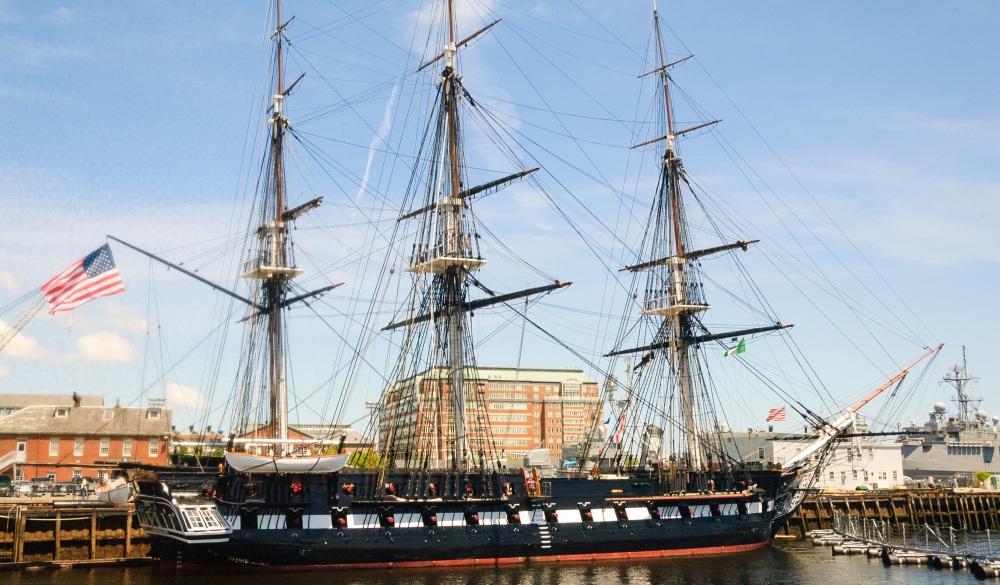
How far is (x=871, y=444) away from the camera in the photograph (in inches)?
3246

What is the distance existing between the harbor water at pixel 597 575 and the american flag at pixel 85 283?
1047cm

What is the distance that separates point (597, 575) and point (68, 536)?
22804 mm

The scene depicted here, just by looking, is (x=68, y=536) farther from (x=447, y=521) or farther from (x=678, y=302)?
(x=678, y=302)

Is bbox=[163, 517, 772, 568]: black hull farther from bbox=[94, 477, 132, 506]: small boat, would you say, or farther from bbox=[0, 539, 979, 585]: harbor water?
bbox=[94, 477, 132, 506]: small boat

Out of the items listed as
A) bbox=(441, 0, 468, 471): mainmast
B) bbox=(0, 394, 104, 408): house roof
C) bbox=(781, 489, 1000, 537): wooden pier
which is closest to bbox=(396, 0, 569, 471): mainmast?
bbox=(441, 0, 468, 471): mainmast

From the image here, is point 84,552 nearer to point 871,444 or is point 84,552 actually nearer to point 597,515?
point 597,515

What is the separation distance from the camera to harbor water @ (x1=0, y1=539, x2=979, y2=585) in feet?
113

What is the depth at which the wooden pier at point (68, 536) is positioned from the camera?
38.3 meters

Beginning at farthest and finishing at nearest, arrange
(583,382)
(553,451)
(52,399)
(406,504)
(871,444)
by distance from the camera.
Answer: (583,382), (553,451), (52,399), (871,444), (406,504)

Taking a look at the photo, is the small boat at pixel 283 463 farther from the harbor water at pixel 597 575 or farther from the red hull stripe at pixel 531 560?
the harbor water at pixel 597 575

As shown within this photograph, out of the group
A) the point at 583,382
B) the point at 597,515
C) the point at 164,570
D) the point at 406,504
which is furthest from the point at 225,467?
the point at 583,382

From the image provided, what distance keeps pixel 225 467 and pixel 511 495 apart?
40.5 feet

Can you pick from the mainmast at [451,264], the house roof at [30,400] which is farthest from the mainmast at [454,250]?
the house roof at [30,400]

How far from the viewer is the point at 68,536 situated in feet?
129
